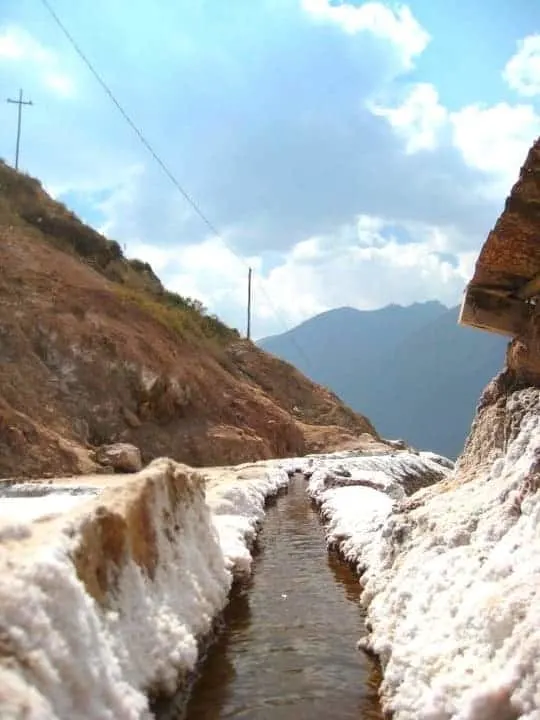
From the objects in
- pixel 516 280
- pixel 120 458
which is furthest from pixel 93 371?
pixel 516 280

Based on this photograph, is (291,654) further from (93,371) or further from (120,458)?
(93,371)

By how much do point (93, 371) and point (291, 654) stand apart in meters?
29.6

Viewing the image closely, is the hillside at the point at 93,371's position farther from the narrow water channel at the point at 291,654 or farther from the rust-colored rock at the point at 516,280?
the rust-colored rock at the point at 516,280

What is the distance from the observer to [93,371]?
35.9 meters

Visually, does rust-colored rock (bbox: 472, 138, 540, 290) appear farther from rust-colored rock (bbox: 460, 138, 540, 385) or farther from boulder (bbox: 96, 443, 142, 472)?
boulder (bbox: 96, 443, 142, 472)

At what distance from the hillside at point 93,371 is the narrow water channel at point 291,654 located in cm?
1752

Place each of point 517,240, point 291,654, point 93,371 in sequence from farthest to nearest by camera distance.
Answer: point 93,371 → point 517,240 → point 291,654

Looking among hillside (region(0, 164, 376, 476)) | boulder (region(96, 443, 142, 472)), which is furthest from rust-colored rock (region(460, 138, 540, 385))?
boulder (region(96, 443, 142, 472))

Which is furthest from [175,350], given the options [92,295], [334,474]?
[334,474]

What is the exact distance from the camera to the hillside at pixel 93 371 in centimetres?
3109

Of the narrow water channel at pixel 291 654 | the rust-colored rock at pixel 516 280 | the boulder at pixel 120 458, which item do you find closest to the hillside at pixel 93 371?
the boulder at pixel 120 458

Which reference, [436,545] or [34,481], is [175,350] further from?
[436,545]

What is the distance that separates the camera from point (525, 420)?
806 cm

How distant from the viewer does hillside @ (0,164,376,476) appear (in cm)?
3109
